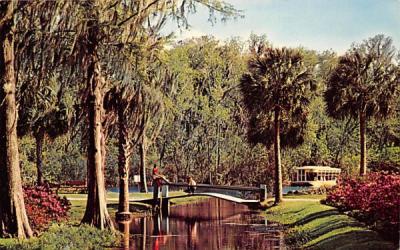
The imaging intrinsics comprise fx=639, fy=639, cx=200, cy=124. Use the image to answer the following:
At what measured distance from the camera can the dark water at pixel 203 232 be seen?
12680 millimetres

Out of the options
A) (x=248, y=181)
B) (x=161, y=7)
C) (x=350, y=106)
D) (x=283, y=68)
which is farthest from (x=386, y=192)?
(x=248, y=181)

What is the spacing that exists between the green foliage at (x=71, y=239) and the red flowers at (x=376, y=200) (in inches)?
199

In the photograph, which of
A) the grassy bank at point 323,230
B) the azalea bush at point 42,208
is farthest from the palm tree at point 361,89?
the azalea bush at point 42,208

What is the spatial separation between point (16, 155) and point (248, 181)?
24.0 m

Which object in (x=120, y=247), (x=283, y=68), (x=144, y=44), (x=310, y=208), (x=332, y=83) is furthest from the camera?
(x=332, y=83)

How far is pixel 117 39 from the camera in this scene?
13.6 m

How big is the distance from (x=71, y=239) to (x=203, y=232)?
449 cm

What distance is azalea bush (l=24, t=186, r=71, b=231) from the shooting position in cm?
1267

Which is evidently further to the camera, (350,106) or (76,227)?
(350,106)

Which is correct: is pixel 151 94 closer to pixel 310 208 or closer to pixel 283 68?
pixel 310 208

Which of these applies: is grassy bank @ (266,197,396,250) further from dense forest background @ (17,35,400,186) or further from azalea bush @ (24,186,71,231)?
dense forest background @ (17,35,400,186)

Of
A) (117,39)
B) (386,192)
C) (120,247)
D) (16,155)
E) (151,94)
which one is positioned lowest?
(120,247)

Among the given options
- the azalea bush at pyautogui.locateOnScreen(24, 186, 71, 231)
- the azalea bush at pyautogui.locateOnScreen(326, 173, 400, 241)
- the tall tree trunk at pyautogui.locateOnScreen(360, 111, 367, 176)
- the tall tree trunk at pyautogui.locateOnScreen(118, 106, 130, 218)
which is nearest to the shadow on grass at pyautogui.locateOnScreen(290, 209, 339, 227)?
the azalea bush at pyautogui.locateOnScreen(326, 173, 400, 241)

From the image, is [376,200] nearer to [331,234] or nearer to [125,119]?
[331,234]
